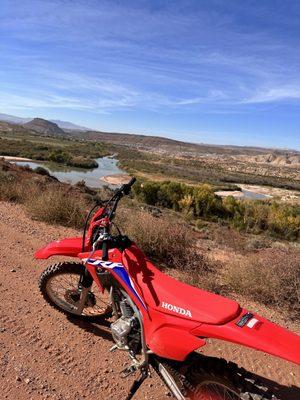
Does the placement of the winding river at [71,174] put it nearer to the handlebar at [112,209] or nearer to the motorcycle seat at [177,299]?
the handlebar at [112,209]

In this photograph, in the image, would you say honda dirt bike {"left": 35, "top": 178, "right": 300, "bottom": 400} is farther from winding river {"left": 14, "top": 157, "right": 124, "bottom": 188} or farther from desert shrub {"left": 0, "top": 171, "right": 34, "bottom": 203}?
winding river {"left": 14, "top": 157, "right": 124, "bottom": 188}

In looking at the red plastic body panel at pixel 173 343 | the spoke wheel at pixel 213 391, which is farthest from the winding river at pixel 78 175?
the spoke wheel at pixel 213 391

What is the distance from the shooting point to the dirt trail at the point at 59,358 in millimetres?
3666

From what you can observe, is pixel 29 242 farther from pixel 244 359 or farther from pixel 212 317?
pixel 212 317

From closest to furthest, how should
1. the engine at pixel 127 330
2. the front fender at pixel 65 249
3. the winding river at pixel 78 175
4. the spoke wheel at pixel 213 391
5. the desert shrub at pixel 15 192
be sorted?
1. the spoke wheel at pixel 213 391
2. the engine at pixel 127 330
3. the front fender at pixel 65 249
4. the desert shrub at pixel 15 192
5. the winding river at pixel 78 175

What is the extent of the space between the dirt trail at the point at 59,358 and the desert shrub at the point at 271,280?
5.05ft

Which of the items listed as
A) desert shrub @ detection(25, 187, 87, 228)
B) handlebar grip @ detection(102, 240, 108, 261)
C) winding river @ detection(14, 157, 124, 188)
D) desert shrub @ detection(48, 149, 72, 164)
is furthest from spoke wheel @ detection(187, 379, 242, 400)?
desert shrub @ detection(48, 149, 72, 164)

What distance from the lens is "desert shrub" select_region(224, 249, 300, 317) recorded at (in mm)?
5914

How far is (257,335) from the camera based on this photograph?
2840mm

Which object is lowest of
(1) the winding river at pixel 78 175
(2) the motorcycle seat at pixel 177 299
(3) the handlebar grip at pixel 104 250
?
(1) the winding river at pixel 78 175

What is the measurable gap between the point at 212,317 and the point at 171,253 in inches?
165

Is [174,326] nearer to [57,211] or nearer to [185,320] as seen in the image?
[185,320]

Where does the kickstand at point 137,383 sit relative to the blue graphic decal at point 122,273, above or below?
below

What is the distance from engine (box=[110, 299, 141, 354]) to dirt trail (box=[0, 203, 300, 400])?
1.73 feet
